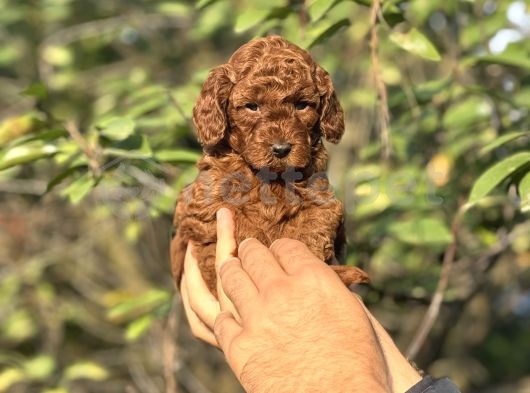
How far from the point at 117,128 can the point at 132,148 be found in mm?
147

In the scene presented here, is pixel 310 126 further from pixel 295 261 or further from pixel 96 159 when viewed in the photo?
pixel 96 159

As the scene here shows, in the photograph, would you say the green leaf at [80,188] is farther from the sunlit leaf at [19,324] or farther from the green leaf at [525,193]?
the sunlit leaf at [19,324]

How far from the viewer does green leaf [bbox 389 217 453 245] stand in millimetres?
3254

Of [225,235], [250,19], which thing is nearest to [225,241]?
[225,235]

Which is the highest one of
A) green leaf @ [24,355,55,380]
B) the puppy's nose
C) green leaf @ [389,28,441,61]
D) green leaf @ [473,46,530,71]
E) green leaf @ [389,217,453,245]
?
green leaf @ [389,28,441,61]

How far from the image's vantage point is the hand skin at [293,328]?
1.96 meters

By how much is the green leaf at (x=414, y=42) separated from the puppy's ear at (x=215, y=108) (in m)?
0.93

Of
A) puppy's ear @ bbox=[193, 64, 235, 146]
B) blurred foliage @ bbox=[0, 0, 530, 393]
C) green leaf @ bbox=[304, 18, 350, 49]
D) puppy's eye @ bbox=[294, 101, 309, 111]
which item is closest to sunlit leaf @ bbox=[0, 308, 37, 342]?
blurred foliage @ bbox=[0, 0, 530, 393]

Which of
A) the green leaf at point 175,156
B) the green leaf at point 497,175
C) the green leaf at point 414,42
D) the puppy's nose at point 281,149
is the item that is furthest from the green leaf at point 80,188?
the green leaf at point 497,175

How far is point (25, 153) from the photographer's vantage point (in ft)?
9.39

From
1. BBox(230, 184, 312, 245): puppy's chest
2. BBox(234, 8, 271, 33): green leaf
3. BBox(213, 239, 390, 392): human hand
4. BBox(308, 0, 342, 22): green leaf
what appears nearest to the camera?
BBox(213, 239, 390, 392): human hand

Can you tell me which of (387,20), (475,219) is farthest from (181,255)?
(475,219)

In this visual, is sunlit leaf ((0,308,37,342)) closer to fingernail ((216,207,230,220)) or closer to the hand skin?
the hand skin

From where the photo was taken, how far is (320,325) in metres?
2.05
